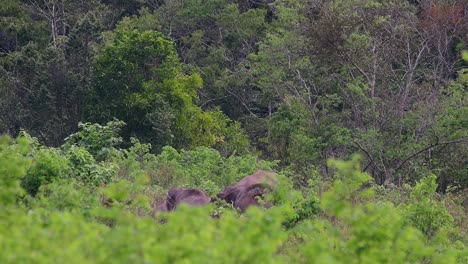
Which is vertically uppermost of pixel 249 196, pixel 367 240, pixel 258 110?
pixel 367 240

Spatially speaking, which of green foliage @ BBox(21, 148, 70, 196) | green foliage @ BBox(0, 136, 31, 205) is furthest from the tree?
green foliage @ BBox(0, 136, 31, 205)

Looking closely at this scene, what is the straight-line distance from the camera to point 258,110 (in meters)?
25.5

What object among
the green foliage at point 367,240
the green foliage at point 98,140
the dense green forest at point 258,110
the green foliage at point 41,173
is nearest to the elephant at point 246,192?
the dense green forest at point 258,110

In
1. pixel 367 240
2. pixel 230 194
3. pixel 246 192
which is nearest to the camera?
pixel 367 240

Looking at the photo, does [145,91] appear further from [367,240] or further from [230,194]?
[367,240]

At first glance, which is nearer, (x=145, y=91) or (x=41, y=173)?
(x=41, y=173)

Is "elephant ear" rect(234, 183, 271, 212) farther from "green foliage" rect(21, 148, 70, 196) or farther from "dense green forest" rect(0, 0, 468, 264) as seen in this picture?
"green foliage" rect(21, 148, 70, 196)

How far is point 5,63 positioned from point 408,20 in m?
10.6

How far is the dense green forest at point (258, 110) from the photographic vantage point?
8.60 metres

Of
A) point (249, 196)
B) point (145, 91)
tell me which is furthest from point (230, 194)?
point (145, 91)

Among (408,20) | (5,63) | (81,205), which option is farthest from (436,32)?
(81,205)

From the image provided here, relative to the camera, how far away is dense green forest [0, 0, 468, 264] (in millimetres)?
8602

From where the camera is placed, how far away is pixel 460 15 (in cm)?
2011

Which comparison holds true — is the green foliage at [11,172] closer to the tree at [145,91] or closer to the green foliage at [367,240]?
the green foliage at [367,240]
